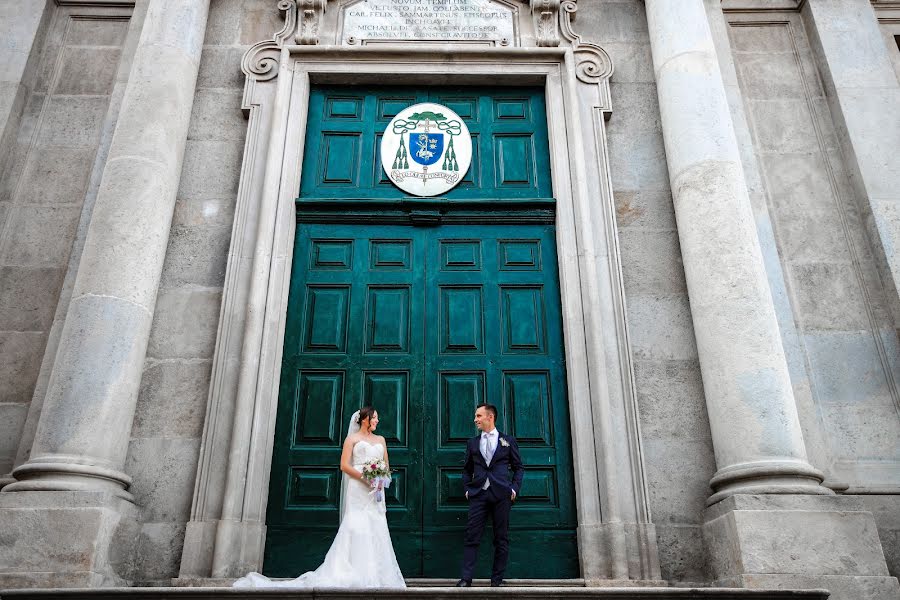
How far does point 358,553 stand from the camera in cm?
657

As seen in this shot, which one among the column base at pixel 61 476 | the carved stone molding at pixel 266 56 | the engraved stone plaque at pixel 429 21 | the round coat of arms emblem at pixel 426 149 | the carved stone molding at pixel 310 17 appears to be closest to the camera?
the column base at pixel 61 476

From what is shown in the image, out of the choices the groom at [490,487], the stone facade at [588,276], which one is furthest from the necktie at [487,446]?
the stone facade at [588,276]

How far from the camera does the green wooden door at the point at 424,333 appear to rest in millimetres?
7902

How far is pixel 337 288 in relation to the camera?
9016 millimetres

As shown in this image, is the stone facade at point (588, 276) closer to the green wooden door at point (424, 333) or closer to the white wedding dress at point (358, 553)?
the green wooden door at point (424, 333)

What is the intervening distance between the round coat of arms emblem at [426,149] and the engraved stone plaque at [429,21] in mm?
1088

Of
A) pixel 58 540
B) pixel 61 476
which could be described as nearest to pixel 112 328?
pixel 61 476

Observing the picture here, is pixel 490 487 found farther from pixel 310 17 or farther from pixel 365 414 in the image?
pixel 310 17

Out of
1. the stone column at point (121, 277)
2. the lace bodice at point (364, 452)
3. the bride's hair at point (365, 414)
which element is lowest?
the lace bodice at point (364, 452)

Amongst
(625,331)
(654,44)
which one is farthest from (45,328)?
(654,44)

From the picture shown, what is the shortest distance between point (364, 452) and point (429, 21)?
20.7ft

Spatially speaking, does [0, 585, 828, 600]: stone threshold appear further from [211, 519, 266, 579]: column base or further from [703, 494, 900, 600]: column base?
[211, 519, 266, 579]: column base

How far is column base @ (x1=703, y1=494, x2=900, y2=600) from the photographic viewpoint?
6.41 m

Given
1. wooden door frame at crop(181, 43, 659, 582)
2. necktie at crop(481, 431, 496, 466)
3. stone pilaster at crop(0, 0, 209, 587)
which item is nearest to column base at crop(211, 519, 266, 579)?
wooden door frame at crop(181, 43, 659, 582)
